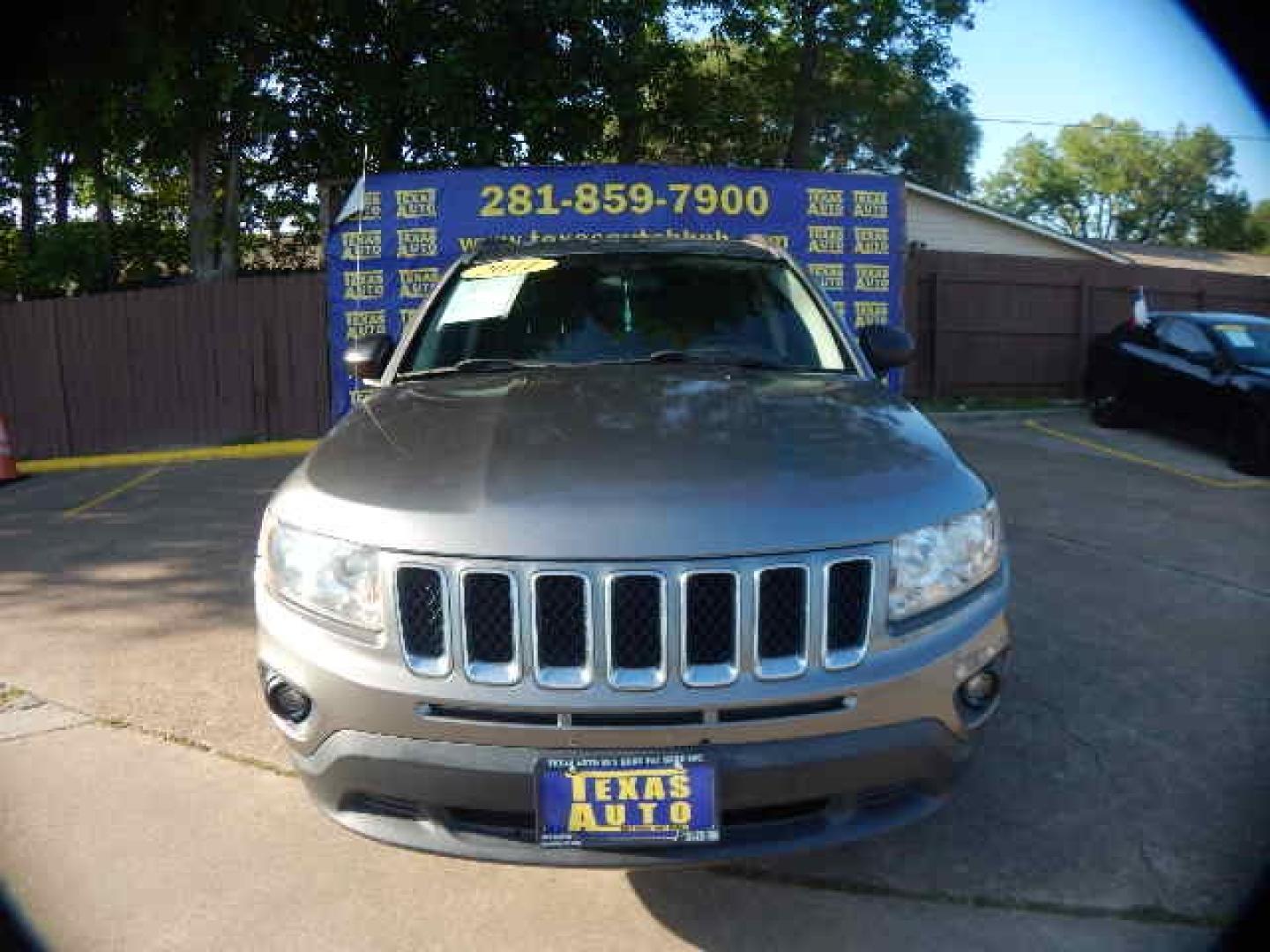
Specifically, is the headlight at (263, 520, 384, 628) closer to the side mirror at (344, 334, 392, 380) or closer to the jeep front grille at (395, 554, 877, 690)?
the jeep front grille at (395, 554, 877, 690)

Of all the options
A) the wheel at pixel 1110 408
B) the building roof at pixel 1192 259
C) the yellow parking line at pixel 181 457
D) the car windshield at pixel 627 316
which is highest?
the building roof at pixel 1192 259

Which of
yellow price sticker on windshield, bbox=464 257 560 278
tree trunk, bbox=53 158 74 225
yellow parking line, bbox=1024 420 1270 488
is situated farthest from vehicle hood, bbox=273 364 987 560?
tree trunk, bbox=53 158 74 225

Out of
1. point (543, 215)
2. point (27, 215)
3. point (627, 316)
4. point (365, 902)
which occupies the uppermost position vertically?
point (27, 215)

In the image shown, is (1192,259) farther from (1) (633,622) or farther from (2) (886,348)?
(1) (633,622)

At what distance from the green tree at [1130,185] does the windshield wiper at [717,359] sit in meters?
55.7

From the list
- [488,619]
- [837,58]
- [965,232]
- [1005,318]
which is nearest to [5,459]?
[488,619]

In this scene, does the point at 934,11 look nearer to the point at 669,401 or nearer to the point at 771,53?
the point at 771,53

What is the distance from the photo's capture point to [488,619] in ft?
6.22

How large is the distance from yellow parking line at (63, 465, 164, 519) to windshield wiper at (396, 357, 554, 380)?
5213 millimetres

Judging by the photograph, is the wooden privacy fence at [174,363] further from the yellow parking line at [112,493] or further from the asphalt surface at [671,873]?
the asphalt surface at [671,873]

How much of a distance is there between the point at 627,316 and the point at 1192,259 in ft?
115

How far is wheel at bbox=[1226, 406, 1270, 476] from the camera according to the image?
26.1 ft

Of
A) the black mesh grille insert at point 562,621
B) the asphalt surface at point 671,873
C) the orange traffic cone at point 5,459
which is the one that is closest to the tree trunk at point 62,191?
the orange traffic cone at point 5,459

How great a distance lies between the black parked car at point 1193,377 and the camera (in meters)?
8.23
